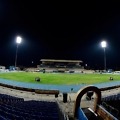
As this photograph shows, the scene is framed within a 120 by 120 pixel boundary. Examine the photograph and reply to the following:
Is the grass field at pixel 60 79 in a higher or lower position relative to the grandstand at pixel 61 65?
lower

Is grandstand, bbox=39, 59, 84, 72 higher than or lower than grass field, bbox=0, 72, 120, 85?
higher

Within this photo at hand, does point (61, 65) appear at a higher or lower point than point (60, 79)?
higher

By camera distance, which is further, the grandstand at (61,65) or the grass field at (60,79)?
the grandstand at (61,65)

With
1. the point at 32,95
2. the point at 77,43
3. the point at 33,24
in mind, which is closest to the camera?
the point at 32,95

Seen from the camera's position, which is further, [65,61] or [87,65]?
[87,65]

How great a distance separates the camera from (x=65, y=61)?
107 metres

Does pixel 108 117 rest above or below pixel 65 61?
below

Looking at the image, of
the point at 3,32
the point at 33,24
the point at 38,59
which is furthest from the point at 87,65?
the point at 3,32

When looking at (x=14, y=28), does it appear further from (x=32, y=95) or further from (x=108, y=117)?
(x=108, y=117)

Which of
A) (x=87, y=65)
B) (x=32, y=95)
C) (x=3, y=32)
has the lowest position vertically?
(x=32, y=95)

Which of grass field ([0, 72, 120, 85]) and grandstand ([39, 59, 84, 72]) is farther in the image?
grandstand ([39, 59, 84, 72])

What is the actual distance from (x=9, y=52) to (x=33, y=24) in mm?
25863

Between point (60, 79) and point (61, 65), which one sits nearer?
point (60, 79)

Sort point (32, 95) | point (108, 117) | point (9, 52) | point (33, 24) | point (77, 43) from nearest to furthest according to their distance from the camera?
point (108, 117)
point (32, 95)
point (33, 24)
point (77, 43)
point (9, 52)
